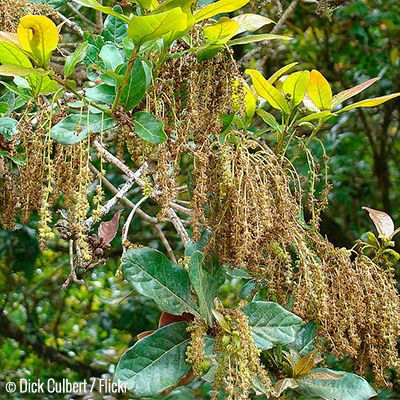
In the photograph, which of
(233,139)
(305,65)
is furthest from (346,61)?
(233,139)

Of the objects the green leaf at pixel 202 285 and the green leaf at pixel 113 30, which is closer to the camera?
the green leaf at pixel 202 285

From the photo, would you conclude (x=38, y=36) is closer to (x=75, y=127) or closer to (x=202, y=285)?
(x=75, y=127)

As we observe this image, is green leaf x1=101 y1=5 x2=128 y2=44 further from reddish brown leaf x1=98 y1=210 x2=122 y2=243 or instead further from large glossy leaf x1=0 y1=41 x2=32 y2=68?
reddish brown leaf x1=98 y1=210 x2=122 y2=243

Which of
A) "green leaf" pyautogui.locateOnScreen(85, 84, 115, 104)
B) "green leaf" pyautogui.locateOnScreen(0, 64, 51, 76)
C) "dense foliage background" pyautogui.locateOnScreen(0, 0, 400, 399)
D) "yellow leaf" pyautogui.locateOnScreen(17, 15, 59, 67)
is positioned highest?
"yellow leaf" pyautogui.locateOnScreen(17, 15, 59, 67)

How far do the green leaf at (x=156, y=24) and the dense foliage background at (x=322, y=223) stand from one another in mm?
1661

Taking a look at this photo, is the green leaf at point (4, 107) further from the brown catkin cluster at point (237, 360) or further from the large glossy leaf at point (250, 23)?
the brown catkin cluster at point (237, 360)

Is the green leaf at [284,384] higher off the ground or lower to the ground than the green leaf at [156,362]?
lower

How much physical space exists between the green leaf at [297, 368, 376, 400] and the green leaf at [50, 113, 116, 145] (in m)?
0.71

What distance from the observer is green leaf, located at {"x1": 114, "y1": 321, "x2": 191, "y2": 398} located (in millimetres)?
832

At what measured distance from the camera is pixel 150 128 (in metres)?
0.83

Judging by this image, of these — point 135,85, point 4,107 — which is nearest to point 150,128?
point 135,85

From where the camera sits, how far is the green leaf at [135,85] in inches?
33.5

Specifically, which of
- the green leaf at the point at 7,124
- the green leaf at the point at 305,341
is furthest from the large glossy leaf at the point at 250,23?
the green leaf at the point at 305,341

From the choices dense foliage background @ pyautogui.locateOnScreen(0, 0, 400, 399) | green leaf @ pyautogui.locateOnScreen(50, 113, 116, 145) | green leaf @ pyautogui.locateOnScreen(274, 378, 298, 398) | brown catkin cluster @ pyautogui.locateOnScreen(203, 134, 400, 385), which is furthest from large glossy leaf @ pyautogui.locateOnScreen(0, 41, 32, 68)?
dense foliage background @ pyautogui.locateOnScreen(0, 0, 400, 399)
